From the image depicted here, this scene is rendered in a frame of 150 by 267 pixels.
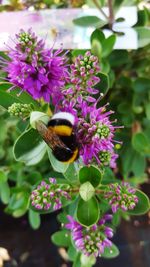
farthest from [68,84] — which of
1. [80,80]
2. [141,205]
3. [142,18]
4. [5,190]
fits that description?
[5,190]

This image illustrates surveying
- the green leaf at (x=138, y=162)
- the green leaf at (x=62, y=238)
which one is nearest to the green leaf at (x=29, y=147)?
the green leaf at (x=62, y=238)

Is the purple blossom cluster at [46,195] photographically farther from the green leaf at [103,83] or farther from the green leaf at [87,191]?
the green leaf at [103,83]

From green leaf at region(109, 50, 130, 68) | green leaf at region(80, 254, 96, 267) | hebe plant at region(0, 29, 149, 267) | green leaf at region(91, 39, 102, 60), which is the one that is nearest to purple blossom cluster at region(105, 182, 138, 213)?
hebe plant at region(0, 29, 149, 267)

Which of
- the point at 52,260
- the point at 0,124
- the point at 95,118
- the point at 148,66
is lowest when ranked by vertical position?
the point at 52,260

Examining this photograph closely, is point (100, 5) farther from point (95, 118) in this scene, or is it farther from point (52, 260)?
point (52, 260)

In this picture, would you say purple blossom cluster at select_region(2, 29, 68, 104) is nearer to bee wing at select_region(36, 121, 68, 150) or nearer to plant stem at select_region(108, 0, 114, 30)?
bee wing at select_region(36, 121, 68, 150)

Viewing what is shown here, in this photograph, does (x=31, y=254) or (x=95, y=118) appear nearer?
(x=95, y=118)

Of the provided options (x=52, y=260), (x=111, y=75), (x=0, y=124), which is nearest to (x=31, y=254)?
(x=52, y=260)
